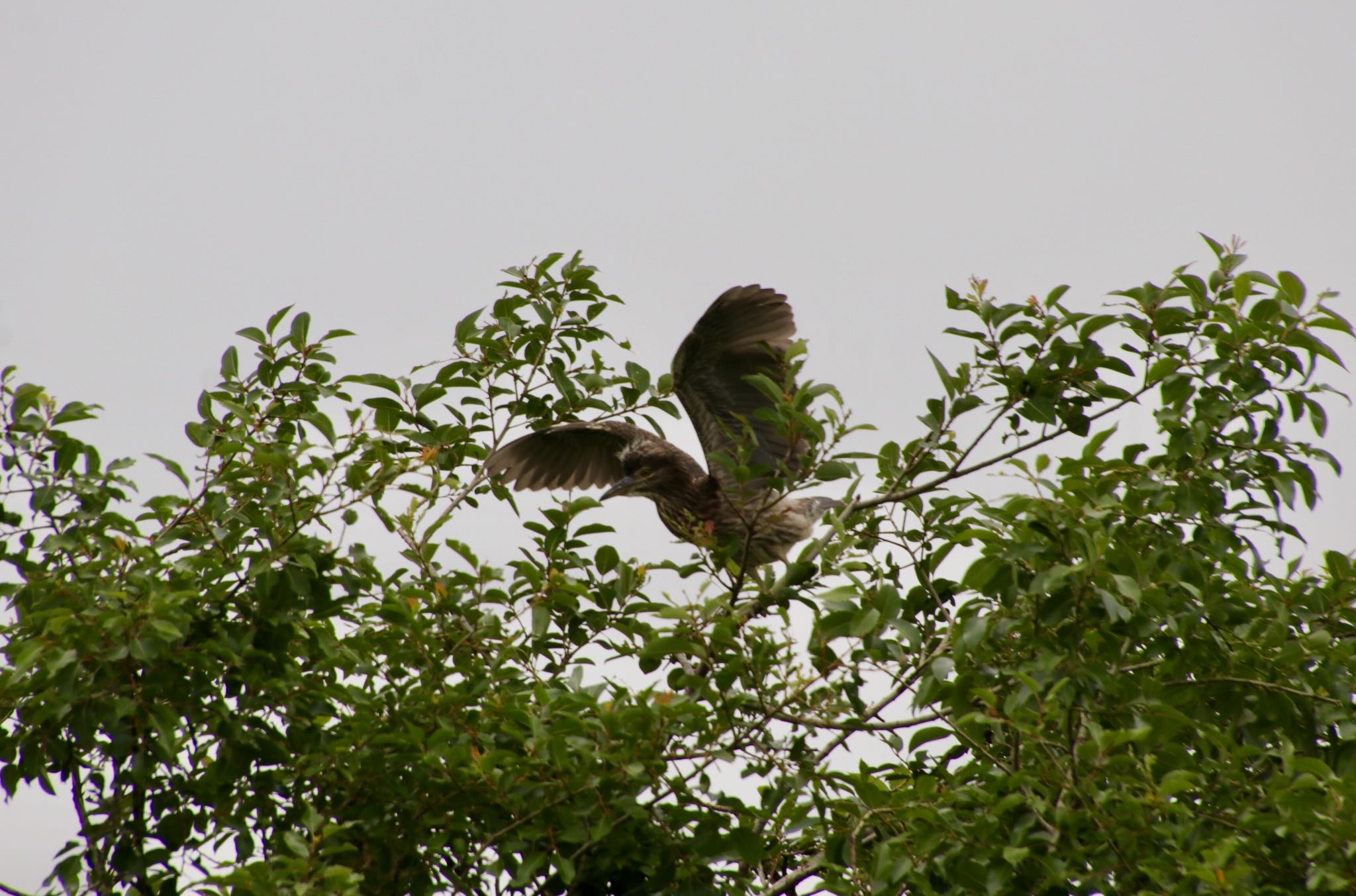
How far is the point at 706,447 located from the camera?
256 inches

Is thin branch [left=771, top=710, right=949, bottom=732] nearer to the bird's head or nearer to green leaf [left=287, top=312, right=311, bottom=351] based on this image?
green leaf [left=287, top=312, right=311, bottom=351]

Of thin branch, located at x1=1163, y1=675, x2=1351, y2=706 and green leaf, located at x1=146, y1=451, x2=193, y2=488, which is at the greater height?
green leaf, located at x1=146, y1=451, x2=193, y2=488

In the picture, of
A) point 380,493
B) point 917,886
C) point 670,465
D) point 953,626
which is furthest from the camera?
point 670,465

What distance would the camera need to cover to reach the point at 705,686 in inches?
134

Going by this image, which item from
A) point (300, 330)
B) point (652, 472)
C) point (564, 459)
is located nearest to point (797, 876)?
point (300, 330)

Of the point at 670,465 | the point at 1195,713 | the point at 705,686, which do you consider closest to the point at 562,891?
the point at 705,686

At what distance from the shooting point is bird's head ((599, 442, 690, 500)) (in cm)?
663

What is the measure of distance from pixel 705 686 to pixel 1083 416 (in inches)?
59.1

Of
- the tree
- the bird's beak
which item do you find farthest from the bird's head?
the tree

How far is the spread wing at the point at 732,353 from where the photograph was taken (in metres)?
5.99

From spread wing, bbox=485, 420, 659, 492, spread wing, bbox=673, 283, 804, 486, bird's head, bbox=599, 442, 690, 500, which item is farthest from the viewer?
spread wing, bbox=485, 420, 659, 492

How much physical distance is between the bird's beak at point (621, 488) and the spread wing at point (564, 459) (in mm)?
188

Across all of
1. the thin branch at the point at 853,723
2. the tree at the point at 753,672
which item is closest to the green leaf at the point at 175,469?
the tree at the point at 753,672

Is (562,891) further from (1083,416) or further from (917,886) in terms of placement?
(1083,416)
